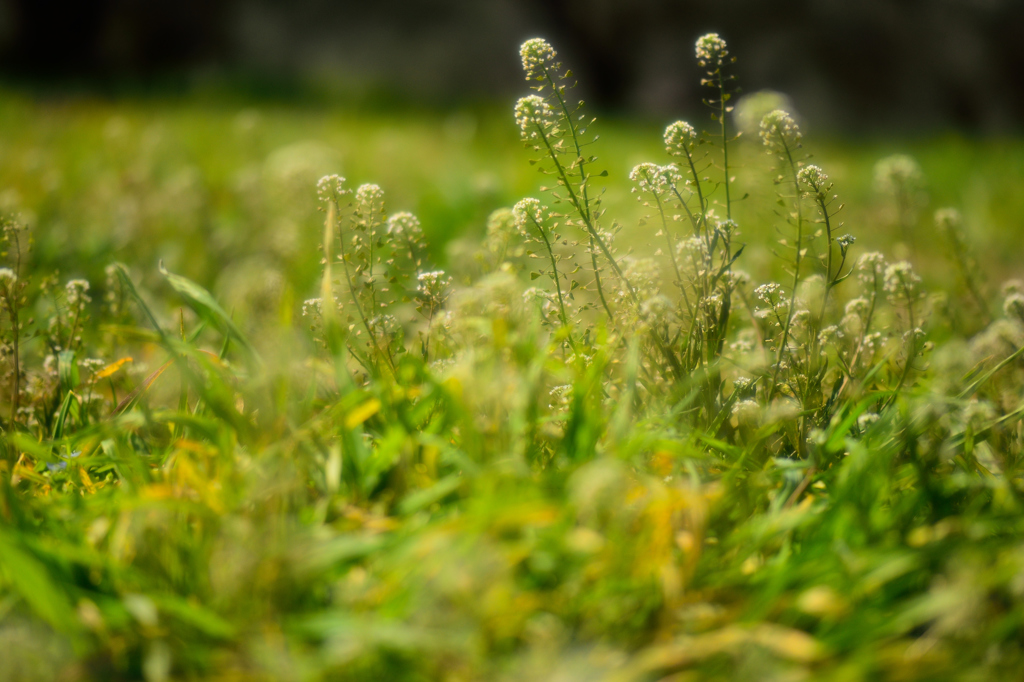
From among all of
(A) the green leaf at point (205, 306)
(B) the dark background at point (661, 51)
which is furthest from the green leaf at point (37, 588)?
(B) the dark background at point (661, 51)

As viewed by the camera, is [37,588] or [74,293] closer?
[37,588]

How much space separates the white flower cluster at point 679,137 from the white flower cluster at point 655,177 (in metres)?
0.04

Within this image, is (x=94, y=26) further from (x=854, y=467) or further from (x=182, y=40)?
(x=854, y=467)

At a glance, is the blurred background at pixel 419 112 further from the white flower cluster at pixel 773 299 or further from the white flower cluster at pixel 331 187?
the white flower cluster at pixel 773 299

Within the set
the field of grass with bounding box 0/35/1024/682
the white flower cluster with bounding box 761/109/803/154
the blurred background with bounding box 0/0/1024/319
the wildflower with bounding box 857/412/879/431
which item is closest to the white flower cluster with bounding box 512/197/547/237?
the field of grass with bounding box 0/35/1024/682

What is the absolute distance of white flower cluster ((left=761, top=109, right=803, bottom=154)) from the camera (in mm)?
1449

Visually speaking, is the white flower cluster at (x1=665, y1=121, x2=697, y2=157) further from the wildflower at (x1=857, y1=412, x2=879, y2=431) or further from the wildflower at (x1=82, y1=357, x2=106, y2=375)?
the wildflower at (x1=82, y1=357, x2=106, y2=375)

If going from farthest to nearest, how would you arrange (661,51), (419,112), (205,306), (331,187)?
(661,51)
(419,112)
(331,187)
(205,306)

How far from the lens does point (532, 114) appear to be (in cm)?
141

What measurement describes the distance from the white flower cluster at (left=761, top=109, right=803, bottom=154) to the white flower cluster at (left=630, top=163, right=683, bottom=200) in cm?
19

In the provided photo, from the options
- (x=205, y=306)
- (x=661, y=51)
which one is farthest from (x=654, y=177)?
(x=661, y=51)

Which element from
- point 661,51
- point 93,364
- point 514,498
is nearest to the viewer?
point 514,498

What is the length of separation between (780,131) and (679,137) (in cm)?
19

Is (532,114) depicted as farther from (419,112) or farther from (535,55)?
(419,112)
